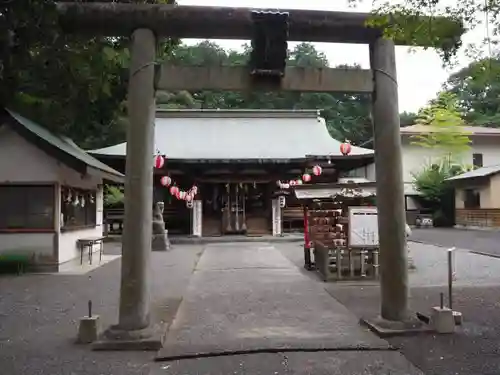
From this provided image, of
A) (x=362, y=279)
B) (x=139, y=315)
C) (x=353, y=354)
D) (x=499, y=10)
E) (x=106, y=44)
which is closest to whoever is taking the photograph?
(x=499, y=10)

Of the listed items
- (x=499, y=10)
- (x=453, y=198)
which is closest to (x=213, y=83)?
(x=499, y=10)

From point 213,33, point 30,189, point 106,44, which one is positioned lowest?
point 30,189

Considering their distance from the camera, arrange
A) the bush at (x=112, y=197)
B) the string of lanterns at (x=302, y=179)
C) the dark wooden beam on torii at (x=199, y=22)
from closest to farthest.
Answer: the dark wooden beam on torii at (x=199, y=22) → the string of lanterns at (x=302, y=179) → the bush at (x=112, y=197)

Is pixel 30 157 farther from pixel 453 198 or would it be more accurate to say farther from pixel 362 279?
pixel 453 198

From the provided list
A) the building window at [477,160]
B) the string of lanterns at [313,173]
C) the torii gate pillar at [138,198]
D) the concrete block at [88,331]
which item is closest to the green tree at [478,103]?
the building window at [477,160]

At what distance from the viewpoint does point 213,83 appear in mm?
6234

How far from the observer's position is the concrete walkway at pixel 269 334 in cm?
481

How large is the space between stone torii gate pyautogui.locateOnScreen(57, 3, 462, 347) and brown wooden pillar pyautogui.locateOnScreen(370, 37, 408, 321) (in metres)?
0.01

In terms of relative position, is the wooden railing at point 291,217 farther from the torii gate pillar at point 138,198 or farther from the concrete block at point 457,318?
the torii gate pillar at point 138,198

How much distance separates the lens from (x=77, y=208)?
14359 mm

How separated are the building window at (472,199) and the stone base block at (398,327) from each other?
26.5 meters

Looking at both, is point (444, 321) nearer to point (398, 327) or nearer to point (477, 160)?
point (398, 327)

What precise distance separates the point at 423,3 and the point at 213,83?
105 inches

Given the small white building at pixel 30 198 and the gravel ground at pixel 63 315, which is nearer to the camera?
the gravel ground at pixel 63 315
